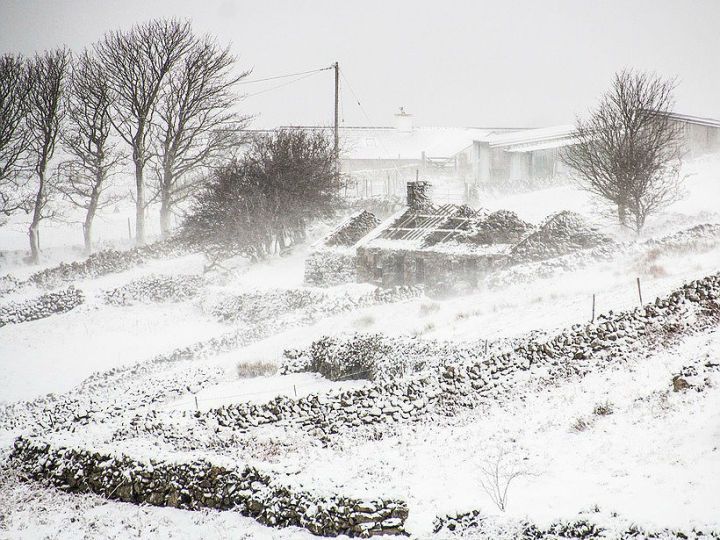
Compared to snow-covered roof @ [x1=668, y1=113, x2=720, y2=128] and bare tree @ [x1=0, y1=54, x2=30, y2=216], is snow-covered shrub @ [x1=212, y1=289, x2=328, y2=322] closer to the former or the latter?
bare tree @ [x1=0, y1=54, x2=30, y2=216]

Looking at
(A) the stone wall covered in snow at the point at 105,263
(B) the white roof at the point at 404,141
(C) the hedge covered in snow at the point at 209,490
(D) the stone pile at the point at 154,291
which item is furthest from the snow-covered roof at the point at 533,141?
(C) the hedge covered in snow at the point at 209,490

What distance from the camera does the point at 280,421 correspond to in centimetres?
1616

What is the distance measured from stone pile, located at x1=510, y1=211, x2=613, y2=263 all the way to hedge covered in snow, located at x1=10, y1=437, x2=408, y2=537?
66.9 ft

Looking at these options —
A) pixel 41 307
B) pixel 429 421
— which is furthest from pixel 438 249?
pixel 41 307

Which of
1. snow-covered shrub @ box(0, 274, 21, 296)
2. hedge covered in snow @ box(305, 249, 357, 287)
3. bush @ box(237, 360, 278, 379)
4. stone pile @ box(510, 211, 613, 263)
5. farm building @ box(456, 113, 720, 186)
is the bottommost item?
bush @ box(237, 360, 278, 379)

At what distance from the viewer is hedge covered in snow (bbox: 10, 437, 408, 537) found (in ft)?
37.0

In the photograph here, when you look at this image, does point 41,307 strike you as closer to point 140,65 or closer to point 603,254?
point 140,65

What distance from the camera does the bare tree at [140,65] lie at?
46188 mm

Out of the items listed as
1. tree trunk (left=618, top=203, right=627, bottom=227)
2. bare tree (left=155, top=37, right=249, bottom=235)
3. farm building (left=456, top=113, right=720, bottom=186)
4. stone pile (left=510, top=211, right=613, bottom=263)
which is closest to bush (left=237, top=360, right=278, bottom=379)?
stone pile (left=510, top=211, right=613, bottom=263)

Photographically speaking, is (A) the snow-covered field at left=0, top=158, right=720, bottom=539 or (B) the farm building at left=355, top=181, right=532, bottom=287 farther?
(B) the farm building at left=355, top=181, right=532, bottom=287

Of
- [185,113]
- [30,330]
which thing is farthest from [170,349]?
[185,113]

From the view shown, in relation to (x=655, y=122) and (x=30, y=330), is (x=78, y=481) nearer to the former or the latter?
→ (x=30, y=330)

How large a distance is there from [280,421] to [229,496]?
3.61 m

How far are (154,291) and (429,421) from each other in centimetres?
2299
